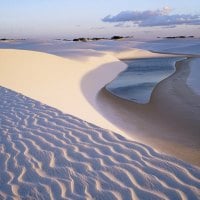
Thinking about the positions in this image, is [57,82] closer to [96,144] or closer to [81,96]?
[81,96]

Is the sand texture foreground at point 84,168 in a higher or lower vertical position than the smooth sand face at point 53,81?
higher

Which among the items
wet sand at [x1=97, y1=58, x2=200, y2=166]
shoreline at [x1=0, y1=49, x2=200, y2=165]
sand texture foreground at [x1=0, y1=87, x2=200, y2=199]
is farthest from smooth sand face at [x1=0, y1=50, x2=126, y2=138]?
sand texture foreground at [x1=0, y1=87, x2=200, y2=199]

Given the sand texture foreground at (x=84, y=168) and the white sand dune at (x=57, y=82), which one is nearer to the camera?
the sand texture foreground at (x=84, y=168)

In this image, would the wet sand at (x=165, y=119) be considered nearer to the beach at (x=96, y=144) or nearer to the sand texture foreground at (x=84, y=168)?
the beach at (x=96, y=144)

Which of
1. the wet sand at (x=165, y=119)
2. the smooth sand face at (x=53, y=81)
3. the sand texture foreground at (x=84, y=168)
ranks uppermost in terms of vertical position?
the sand texture foreground at (x=84, y=168)

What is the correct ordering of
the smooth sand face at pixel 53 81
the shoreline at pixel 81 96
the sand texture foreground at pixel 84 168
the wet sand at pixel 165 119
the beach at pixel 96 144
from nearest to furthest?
the sand texture foreground at pixel 84 168, the beach at pixel 96 144, the wet sand at pixel 165 119, the shoreline at pixel 81 96, the smooth sand face at pixel 53 81

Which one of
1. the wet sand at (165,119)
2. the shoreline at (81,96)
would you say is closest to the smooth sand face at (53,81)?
the shoreline at (81,96)

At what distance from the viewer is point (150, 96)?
12586 millimetres

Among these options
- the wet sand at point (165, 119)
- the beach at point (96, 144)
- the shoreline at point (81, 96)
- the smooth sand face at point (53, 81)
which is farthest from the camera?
the smooth sand face at point (53, 81)

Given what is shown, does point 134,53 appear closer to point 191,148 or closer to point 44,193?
point 191,148

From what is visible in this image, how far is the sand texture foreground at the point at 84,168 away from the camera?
13.7 ft

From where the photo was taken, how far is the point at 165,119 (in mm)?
9312

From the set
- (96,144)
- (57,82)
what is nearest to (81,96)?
(57,82)

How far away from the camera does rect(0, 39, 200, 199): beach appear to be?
4.29 meters
